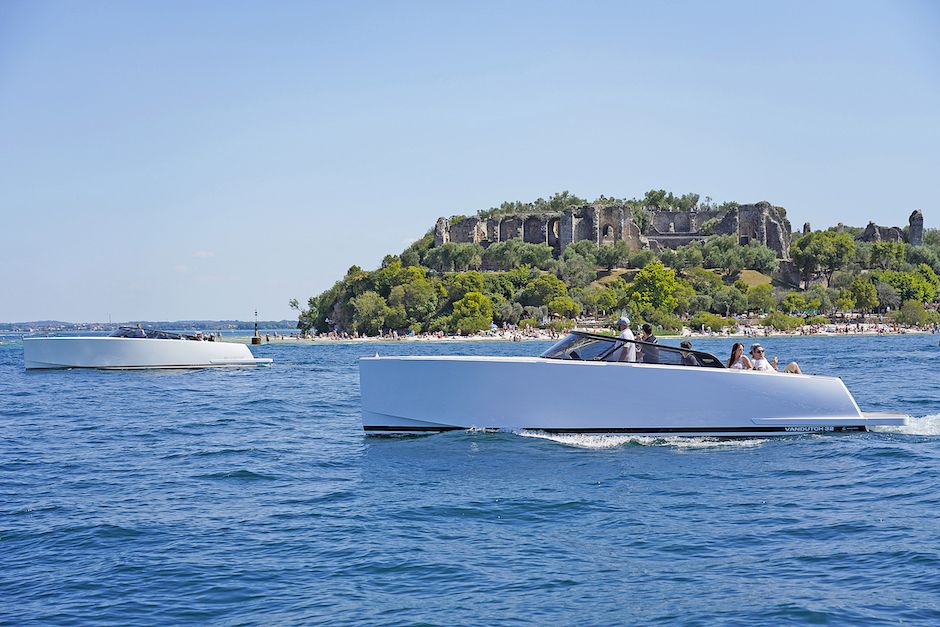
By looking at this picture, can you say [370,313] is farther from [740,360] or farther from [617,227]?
[740,360]

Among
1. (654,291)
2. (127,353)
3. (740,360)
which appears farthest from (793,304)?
(740,360)

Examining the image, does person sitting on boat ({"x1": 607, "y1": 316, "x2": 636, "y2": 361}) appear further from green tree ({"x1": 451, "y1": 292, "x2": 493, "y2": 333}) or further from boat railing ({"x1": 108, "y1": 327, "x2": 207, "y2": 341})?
green tree ({"x1": 451, "y1": 292, "x2": 493, "y2": 333})

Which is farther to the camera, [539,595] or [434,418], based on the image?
[434,418]

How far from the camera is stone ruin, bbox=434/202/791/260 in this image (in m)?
114

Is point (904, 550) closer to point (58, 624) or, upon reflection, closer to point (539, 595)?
point (539, 595)

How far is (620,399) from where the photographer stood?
1158 centimetres

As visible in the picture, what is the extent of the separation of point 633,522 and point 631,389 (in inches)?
151

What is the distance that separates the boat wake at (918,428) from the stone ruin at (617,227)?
102 metres

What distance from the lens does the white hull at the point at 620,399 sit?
1152 centimetres

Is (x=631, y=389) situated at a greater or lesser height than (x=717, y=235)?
lesser

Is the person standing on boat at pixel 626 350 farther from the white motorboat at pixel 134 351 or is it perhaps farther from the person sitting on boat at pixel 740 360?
the white motorboat at pixel 134 351

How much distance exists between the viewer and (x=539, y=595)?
599 cm

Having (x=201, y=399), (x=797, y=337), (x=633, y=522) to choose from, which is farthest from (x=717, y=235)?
(x=633, y=522)

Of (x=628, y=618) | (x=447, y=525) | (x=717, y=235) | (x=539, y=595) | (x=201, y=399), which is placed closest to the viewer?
(x=628, y=618)
